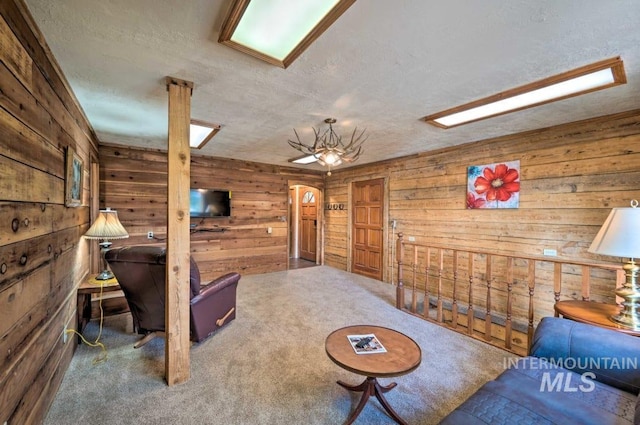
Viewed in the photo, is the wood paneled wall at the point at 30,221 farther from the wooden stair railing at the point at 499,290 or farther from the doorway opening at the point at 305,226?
the doorway opening at the point at 305,226

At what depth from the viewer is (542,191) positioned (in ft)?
11.4

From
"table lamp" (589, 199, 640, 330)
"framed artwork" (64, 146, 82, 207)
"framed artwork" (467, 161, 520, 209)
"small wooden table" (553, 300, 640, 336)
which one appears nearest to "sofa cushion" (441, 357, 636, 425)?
"small wooden table" (553, 300, 640, 336)

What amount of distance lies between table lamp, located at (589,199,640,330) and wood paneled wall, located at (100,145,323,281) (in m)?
5.10

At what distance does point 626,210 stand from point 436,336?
1.95 m

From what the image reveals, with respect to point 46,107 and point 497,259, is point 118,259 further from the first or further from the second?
point 497,259

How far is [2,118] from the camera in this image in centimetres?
123

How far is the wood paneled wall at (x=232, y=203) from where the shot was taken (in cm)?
454

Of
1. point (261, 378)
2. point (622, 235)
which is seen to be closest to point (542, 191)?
point (622, 235)

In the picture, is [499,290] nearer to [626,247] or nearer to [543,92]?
[626,247]

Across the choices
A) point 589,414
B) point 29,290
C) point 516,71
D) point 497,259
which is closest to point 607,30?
point 516,71

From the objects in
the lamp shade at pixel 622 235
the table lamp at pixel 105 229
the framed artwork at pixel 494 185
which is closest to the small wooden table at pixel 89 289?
the table lamp at pixel 105 229

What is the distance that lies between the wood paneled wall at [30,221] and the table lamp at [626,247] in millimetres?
3463

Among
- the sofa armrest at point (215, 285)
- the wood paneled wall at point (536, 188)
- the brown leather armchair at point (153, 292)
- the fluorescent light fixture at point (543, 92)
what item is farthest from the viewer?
the wood paneled wall at point (536, 188)

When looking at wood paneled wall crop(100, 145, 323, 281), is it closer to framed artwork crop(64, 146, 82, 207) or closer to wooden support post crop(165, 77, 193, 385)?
framed artwork crop(64, 146, 82, 207)
